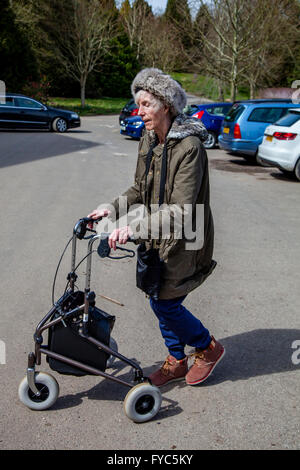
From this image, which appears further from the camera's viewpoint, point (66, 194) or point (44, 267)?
point (66, 194)

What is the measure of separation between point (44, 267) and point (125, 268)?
0.88 m

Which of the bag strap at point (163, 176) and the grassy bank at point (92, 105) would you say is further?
the grassy bank at point (92, 105)

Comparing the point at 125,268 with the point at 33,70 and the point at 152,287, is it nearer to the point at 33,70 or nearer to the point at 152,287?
the point at 152,287

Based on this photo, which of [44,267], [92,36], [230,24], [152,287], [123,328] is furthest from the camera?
[92,36]

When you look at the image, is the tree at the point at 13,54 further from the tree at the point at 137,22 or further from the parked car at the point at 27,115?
the tree at the point at 137,22

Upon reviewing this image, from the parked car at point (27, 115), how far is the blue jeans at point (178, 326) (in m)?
17.6

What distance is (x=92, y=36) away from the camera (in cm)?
3772

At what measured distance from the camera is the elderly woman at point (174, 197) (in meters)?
2.60

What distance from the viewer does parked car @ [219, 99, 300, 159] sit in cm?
1316

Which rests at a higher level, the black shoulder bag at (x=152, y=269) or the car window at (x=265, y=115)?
the car window at (x=265, y=115)

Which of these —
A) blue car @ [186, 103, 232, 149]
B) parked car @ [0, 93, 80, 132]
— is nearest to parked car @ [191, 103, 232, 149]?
blue car @ [186, 103, 232, 149]

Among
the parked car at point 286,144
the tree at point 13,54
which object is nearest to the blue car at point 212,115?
the parked car at point 286,144

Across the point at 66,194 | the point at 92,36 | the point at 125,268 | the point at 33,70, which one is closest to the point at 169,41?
the point at 92,36
